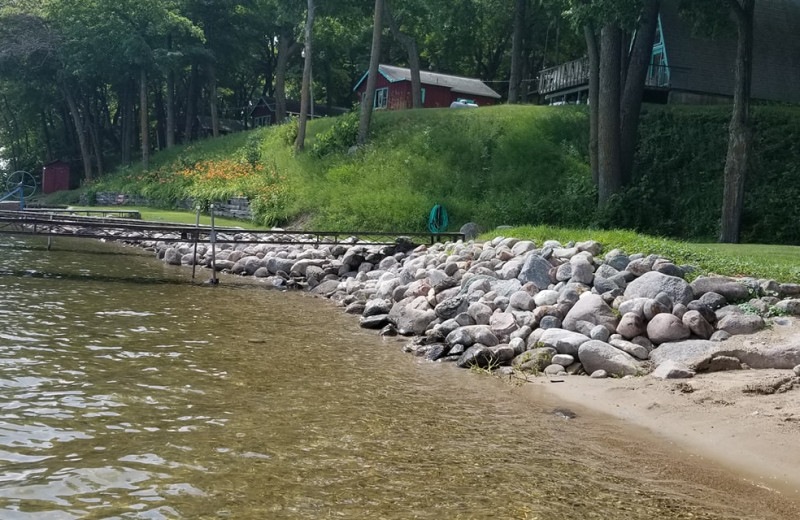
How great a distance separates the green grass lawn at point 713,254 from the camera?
35.9 feet

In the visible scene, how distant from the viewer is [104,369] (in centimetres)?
833

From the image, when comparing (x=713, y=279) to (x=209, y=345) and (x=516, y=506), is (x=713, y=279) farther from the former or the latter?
(x=209, y=345)

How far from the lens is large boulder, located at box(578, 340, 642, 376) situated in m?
8.98

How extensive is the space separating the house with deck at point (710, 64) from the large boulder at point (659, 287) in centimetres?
2149

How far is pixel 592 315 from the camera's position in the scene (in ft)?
33.9

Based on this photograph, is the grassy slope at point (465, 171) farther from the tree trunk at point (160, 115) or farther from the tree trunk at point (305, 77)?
the tree trunk at point (160, 115)

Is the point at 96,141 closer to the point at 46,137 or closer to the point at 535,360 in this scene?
the point at 46,137

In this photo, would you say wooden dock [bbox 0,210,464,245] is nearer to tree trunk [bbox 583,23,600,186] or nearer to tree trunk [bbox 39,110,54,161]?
tree trunk [bbox 583,23,600,186]

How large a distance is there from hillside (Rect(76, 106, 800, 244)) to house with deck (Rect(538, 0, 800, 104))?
4285mm

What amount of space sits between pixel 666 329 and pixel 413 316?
441 centimetres

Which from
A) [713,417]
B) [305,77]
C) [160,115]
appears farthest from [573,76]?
[160,115]

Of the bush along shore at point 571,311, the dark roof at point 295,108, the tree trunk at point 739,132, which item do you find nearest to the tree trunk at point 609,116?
the tree trunk at point 739,132

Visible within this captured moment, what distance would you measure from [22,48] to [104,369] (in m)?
41.6

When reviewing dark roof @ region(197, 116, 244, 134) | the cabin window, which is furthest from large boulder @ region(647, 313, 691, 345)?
dark roof @ region(197, 116, 244, 134)
